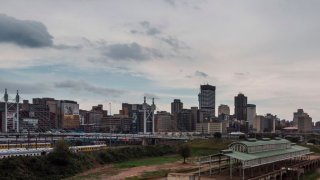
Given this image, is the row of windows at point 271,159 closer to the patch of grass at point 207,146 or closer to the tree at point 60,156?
the tree at point 60,156

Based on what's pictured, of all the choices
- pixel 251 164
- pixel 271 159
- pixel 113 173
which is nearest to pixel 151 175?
pixel 113 173

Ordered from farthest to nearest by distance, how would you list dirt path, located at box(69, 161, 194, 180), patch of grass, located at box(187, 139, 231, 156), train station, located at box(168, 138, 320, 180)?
patch of grass, located at box(187, 139, 231, 156) < dirt path, located at box(69, 161, 194, 180) < train station, located at box(168, 138, 320, 180)

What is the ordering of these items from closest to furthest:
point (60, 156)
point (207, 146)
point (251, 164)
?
point (251, 164) < point (60, 156) < point (207, 146)

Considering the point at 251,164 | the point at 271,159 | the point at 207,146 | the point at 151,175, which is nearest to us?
the point at 251,164

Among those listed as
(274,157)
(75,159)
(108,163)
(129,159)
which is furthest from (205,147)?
(274,157)

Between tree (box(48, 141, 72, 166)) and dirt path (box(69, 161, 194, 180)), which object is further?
tree (box(48, 141, 72, 166))

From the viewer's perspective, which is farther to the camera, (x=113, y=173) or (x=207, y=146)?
(x=207, y=146)

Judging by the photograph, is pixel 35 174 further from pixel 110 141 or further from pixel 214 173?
pixel 110 141

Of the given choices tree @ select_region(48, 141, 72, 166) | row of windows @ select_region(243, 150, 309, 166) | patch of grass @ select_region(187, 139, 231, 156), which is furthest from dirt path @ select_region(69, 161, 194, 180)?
patch of grass @ select_region(187, 139, 231, 156)

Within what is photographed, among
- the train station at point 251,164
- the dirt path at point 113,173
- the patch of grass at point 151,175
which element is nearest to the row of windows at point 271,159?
the train station at point 251,164

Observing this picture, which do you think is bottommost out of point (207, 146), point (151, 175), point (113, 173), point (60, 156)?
point (207, 146)

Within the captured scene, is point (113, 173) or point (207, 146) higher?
point (113, 173)

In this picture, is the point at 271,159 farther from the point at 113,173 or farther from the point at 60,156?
the point at 60,156

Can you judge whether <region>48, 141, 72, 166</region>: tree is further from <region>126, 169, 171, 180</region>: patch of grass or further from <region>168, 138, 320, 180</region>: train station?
<region>168, 138, 320, 180</region>: train station
